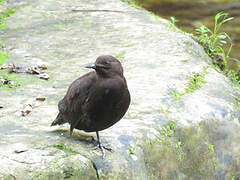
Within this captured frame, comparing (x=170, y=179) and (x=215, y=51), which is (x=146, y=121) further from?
(x=215, y=51)

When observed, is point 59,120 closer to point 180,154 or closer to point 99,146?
point 99,146

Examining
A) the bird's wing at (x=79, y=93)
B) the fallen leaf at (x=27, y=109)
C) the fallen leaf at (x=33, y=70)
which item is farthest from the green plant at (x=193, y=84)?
the fallen leaf at (x=33, y=70)

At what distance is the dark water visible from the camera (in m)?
12.0

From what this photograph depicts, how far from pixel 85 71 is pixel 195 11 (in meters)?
8.86

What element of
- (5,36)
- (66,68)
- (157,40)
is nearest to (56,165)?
(66,68)

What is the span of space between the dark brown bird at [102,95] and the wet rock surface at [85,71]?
27 cm

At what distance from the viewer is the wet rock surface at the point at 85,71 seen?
3039mm

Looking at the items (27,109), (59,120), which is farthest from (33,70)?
(59,120)

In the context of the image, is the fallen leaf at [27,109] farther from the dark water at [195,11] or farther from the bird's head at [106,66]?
the dark water at [195,11]

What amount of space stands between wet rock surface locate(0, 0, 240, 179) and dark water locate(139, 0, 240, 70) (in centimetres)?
512

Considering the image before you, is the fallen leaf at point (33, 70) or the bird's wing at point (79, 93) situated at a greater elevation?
the bird's wing at point (79, 93)

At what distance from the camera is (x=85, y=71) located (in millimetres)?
4879

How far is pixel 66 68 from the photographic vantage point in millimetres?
5031

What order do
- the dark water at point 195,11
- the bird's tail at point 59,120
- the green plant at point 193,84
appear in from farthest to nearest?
the dark water at point 195,11 < the green plant at point 193,84 < the bird's tail at point 59,120
